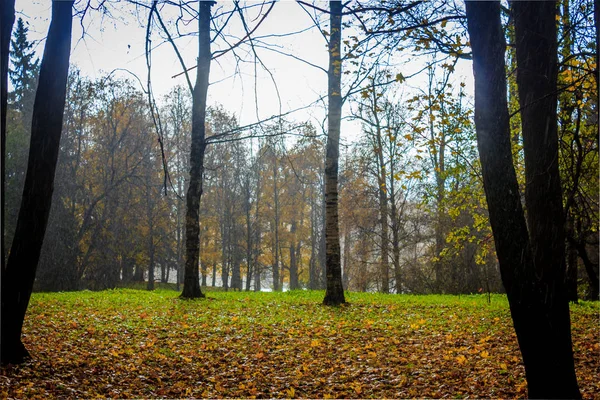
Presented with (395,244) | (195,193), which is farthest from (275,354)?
(395,244)

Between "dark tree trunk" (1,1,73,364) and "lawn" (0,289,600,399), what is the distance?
68 centimetres

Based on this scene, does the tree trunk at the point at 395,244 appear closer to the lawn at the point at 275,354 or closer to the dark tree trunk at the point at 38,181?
the lawn at the point at 275,354

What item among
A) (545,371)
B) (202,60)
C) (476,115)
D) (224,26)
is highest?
(202,60)

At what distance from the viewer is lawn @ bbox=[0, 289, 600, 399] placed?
5270 millimetres

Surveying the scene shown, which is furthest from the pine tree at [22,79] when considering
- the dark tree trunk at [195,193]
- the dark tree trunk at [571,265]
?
the dark tree trunk at [571,265]

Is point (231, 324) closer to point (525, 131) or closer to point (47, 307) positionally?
point (47, 307)

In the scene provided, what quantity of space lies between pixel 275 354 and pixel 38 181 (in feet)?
12.9

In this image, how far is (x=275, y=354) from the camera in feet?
22.1

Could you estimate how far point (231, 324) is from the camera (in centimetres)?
851

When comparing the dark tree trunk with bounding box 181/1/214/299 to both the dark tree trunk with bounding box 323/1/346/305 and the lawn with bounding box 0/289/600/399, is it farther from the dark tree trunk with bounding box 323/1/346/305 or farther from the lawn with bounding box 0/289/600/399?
the dark tree trunk with bounding box 323/1/346/305

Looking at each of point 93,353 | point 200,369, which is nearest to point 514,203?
point 200,369

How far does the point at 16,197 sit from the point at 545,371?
22933 millimetres

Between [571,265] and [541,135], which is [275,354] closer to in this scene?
[541,135]

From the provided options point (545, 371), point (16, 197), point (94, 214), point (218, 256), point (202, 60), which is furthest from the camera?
point (218, 256)
